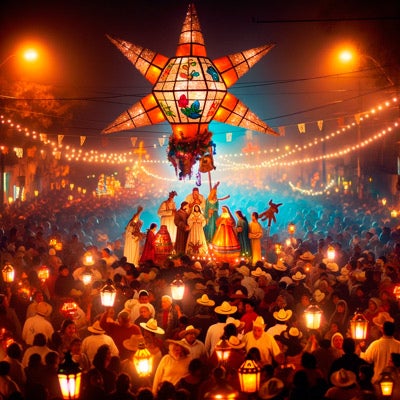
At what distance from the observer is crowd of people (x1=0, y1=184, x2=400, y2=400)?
384 inches

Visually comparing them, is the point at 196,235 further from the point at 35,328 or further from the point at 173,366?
the point at 173,366

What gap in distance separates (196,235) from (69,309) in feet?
31.6

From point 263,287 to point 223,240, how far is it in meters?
6.37

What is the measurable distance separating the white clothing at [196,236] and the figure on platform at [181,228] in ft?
0.37

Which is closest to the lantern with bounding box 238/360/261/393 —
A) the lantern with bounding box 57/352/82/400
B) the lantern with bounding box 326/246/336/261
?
the lantern with bounding box 57/352/82/400

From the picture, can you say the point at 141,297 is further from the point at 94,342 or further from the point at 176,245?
the point at 176,245

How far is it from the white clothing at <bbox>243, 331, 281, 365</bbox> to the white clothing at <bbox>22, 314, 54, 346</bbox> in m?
3.09

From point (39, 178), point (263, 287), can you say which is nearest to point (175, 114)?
point (263, 287)

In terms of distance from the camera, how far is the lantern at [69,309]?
13578mm

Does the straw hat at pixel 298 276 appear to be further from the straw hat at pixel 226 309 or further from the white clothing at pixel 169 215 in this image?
the white clothing at pixel 169 215

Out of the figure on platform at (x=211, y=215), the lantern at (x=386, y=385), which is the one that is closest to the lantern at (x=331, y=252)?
the figure on platform at (x=211, y=215)

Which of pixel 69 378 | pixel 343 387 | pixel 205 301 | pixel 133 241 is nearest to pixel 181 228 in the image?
pixel 133 241

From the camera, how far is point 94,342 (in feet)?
37.6

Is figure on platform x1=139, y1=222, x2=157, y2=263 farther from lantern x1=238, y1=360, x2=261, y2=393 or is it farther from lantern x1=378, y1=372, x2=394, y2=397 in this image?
lantern x1=378, y1=372, x2=394, y2=397
